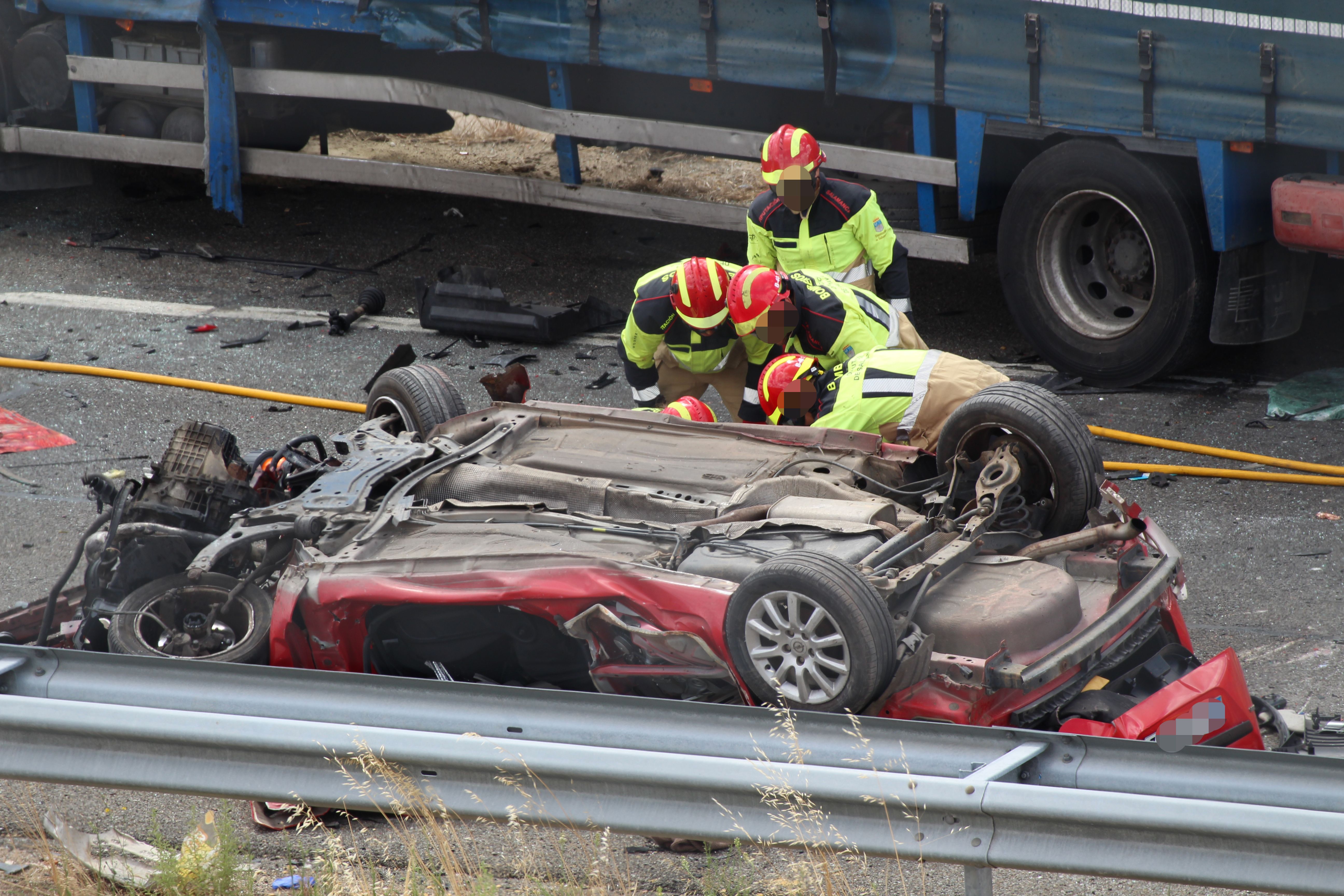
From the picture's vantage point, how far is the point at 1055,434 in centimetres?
468

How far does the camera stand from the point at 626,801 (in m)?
2.87

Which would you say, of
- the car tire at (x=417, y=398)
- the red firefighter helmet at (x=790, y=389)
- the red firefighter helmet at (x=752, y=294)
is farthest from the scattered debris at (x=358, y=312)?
the red firefighter helmet at (x=790, y=389)

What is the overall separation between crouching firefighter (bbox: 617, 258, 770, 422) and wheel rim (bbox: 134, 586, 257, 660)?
9.22ft

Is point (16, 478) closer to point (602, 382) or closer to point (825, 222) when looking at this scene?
point (602, 382)

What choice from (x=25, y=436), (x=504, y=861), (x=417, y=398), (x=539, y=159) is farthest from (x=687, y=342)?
(x=539, y=159)

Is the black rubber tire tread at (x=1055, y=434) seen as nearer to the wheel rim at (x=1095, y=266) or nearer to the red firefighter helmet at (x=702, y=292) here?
the red firefighter helmet at (x=702, y=292)

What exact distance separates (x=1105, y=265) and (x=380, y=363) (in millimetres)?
4294

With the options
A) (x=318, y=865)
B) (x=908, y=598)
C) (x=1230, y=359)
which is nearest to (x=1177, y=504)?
(x=1230, y=359)

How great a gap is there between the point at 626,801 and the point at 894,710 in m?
1.30

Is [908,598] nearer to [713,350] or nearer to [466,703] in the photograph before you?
[466,703]

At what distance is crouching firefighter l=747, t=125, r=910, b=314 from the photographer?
7320 millimetres

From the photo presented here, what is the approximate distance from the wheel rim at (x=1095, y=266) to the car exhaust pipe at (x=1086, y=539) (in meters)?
3.47

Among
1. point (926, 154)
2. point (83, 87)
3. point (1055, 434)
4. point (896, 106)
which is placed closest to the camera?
point (1055, 434)

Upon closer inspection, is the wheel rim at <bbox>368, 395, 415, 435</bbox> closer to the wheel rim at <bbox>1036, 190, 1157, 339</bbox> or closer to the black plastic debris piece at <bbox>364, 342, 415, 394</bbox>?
the black plastic debris piece at <bbox>364, 342, 415, 394</bbox>
